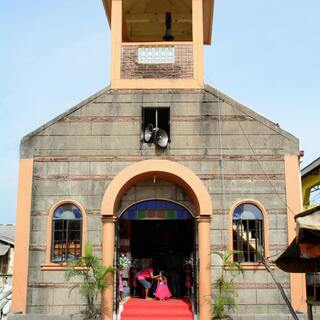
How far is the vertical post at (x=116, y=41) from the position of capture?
1327 centimetres

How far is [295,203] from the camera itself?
12305 millimetres

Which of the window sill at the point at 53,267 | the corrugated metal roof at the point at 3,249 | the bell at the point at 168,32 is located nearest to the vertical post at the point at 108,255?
the window sill at the point at 53,267

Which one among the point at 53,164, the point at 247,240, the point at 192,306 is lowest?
the point at 192,306

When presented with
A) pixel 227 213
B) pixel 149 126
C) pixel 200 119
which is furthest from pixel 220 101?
pixel 227 213

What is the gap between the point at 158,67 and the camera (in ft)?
43.7

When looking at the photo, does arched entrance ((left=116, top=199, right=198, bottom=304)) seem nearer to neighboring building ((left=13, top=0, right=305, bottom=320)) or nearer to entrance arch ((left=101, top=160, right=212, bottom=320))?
neighboring building ((left=13, top=0, right=305, bottom=320))

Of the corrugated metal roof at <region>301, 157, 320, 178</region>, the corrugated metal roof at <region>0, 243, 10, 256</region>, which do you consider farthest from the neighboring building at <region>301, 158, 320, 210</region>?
the corrugated metal roof at <region>0, 243, 10, 256</region>

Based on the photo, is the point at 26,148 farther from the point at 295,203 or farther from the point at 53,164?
the point at 295,203

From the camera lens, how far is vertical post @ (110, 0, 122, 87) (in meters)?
13.3

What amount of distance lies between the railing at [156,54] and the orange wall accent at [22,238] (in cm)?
397

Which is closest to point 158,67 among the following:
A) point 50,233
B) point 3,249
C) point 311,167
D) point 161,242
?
point 50,233

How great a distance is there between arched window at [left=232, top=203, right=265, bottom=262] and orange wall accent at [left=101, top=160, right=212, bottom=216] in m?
0.76

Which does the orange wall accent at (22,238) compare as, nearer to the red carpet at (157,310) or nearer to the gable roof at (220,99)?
the gable roof at (220,99)

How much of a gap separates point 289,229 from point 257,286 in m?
1.55
